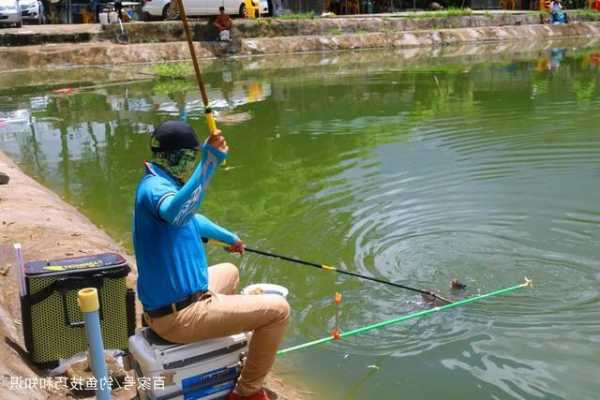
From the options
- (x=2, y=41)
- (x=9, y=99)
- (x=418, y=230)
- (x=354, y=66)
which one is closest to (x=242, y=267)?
(x=418, y=230)

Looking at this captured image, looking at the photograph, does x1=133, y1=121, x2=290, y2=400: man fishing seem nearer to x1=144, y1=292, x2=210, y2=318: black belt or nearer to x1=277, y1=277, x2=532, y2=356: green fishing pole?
x1=144, y1=292, x2=210, y2=318: black belt

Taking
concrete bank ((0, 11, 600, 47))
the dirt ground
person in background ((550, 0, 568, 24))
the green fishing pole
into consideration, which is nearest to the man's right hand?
the dirt ground

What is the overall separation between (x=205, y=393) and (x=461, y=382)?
1774mm

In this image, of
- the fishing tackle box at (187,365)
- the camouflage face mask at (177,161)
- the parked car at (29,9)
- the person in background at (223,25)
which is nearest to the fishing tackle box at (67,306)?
the fishing tackle box at (187,365)

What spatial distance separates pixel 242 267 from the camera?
647cm

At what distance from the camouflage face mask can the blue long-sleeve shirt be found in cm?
3

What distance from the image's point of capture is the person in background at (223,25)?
28.5 metres

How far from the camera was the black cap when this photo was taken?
345 centimetres

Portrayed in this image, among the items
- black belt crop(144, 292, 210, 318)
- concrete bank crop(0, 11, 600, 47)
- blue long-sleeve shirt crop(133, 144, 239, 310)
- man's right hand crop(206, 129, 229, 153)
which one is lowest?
black belt crop(144, 292, 210, 318)

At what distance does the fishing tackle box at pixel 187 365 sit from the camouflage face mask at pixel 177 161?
2.70 feet

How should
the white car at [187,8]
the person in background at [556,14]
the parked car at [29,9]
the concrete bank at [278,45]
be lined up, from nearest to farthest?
1. the concrete bank at [278,45]
2. the white car at [187,8]
3. the parked car at [29,9]
4. the person in background at [556,14]

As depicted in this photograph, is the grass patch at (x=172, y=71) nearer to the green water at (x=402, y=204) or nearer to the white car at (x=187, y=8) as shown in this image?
the green water at (x=402, y=204)

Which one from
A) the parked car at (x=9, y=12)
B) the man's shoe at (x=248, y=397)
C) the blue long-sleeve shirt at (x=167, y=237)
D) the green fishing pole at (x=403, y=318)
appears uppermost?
the parked car at (x=9, y=12)

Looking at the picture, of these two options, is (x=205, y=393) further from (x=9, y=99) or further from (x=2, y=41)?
(x=2, y=41)
